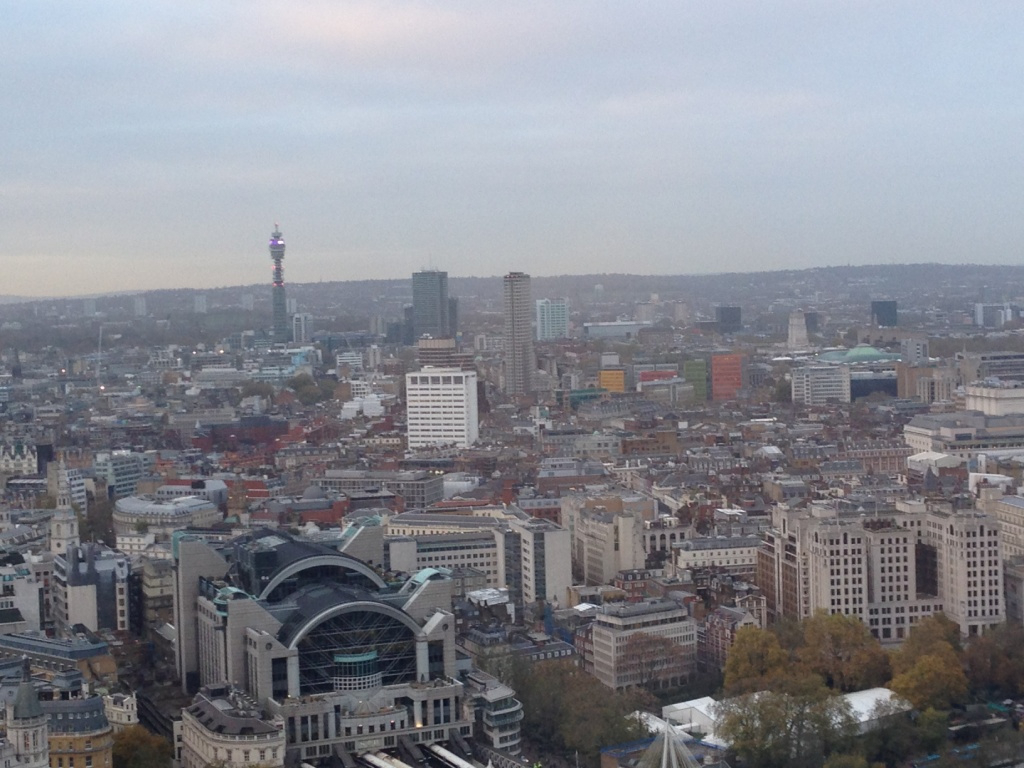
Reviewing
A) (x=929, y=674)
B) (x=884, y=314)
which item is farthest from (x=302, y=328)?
(x=929, y=674)

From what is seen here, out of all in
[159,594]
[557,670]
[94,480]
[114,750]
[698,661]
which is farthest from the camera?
[94,480]

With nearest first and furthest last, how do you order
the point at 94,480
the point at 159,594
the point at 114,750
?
the point at 114,750 → the point at 159,594 → the point at 94,480

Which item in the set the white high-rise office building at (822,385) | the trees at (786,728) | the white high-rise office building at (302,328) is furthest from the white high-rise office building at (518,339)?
the trees at (786,728)

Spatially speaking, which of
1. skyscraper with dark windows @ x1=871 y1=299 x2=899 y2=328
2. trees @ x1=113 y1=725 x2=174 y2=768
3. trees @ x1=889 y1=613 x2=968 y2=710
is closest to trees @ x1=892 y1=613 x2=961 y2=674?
trees @ x1=889 y1=613 x2=968 y2=710

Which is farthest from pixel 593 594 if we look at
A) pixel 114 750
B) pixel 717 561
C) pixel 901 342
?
pixel 901 342

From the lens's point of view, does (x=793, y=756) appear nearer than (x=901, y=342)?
Yes

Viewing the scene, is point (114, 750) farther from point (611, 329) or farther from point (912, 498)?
point (611, 329)
